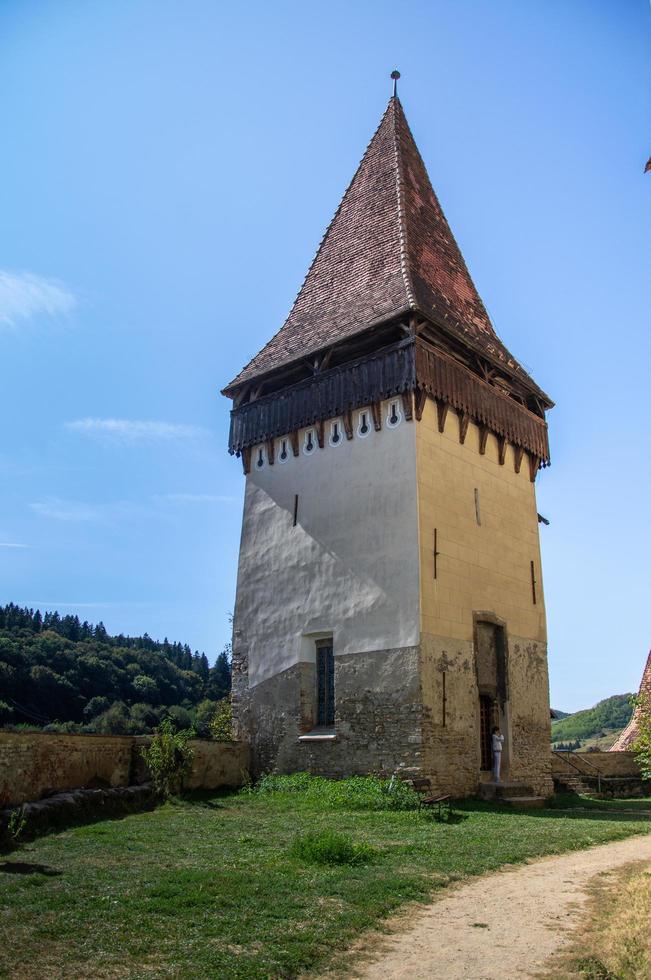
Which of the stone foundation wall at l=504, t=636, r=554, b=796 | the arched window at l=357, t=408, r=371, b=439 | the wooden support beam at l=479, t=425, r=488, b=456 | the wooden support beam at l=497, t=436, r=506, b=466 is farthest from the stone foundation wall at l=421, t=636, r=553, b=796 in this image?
the arched window at l=357, t=408, r=371, b=439

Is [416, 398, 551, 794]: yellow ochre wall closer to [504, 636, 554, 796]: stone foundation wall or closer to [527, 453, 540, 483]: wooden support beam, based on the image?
[504, 636, 554, 796]: stone foundation wall

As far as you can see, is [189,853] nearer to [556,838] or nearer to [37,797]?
[37,797]

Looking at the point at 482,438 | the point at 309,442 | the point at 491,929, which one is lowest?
the point at 491,929

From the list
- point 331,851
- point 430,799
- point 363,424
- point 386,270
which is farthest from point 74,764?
point 386,270

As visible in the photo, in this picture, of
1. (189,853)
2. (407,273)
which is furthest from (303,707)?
(407,273)

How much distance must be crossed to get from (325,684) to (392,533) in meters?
3.70

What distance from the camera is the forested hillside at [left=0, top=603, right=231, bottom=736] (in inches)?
1633

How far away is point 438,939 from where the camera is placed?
5949 millimetres

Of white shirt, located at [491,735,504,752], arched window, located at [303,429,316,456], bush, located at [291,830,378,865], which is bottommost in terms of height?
bush, located at [291,830,378,865]

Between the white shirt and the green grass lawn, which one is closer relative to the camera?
the green grass lawn

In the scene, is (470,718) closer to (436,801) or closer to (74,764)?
(436,801)

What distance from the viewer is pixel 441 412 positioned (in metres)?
18.0

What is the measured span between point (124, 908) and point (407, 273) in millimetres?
15921

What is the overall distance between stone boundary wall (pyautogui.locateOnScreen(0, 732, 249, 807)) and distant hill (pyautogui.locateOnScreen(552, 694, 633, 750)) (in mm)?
56005
